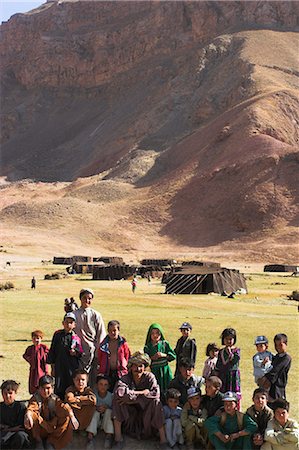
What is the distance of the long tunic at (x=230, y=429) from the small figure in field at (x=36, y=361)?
10.1 feet

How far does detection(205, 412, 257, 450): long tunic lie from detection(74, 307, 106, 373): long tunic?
2.35 metres

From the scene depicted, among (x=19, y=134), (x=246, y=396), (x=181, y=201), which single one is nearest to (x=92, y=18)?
(x=19, y=134)

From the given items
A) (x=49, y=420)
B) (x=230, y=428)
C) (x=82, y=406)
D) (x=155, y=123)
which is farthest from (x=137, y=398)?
(x=155, y=123)

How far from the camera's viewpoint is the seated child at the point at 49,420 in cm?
967

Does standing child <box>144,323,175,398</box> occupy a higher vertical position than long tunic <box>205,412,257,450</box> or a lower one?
higher

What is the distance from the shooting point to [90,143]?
5364 inches

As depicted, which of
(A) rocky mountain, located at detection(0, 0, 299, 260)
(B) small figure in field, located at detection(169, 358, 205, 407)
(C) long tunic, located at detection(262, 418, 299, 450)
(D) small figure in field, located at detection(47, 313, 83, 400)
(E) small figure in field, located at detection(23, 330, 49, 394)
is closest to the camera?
(C) long tunic, located at detection(262, 418, 299, 450)

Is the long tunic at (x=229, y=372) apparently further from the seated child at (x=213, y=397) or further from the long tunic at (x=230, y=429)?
the long tunic at (x=230, y=429)

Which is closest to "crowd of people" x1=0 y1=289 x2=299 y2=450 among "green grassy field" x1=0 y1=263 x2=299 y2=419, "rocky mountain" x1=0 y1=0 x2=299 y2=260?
"green grassy field" x1=0 y1=263 x2=299 y2=419

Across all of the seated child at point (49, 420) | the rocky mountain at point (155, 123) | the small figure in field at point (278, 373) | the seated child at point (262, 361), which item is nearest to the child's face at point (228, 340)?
the seated child at point (262, 361)

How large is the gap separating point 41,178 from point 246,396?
12433 centimetres

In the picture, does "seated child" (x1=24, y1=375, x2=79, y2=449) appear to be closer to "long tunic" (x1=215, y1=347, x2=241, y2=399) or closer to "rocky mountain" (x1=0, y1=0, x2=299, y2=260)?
"long tunic" (x1=215, y1=347, x2=241, y2=399)

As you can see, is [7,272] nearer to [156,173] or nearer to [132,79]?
[156,173]

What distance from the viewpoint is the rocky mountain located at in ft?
297
